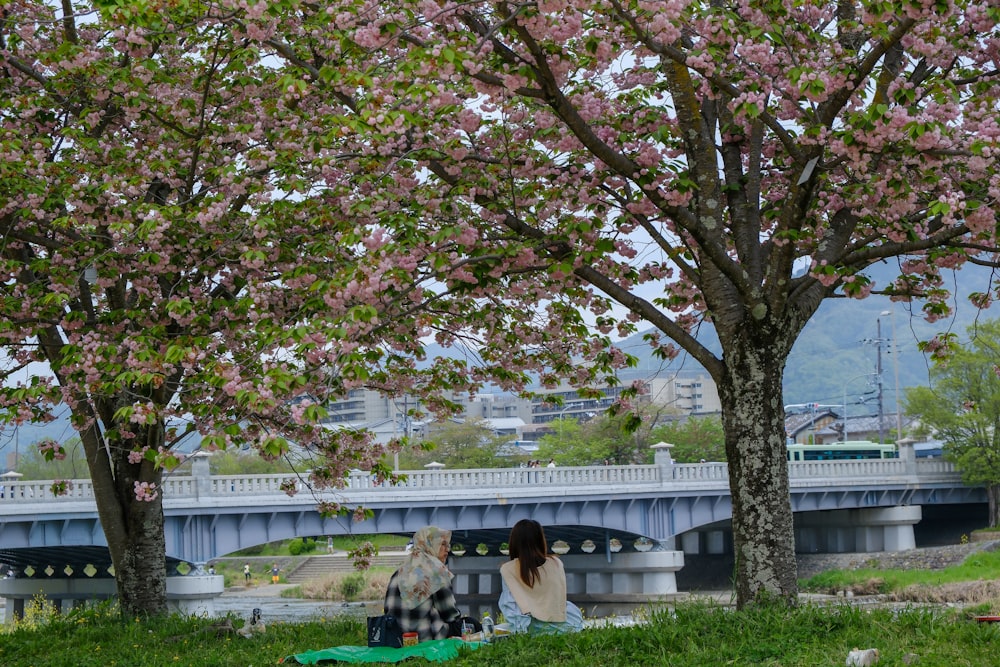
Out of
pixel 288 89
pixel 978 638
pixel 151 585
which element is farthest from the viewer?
pixel 151 585

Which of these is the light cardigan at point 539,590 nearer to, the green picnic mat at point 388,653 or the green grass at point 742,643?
the green grass at point 742,643

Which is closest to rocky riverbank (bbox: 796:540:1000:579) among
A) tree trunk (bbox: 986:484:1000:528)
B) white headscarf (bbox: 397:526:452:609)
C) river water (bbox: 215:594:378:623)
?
tree trunk (bbox: 986:484:1000:528)

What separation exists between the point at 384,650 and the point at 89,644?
4625 millimetres

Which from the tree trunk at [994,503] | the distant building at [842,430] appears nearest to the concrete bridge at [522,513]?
the tree trunk at [994,503]

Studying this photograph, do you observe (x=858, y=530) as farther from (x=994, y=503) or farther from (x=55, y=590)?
(x=55, y=590)

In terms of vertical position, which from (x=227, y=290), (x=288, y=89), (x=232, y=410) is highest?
(x=288, y=89)

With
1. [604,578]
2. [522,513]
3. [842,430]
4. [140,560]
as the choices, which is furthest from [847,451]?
[140,560]

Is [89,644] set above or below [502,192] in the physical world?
below

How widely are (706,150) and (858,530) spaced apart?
46111 mm

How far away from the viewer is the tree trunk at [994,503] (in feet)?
169

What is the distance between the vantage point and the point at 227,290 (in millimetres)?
11484

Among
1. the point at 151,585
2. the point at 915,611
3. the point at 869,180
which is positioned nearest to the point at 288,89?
the point at 869,180

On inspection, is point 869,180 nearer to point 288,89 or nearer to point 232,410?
point 288,89

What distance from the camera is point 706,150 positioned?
9.28 meters
